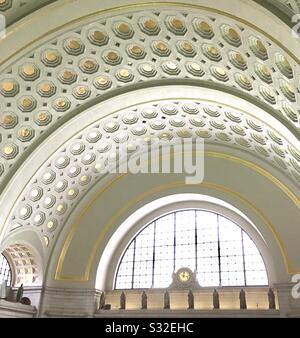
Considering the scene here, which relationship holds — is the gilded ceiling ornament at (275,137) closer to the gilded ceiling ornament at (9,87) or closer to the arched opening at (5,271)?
the gilded ceiling ornament at (9,87)

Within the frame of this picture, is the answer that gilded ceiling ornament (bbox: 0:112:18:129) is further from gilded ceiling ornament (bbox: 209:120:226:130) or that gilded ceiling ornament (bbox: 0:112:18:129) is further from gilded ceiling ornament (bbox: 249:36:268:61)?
gilded ceiling ornament (bbox: 249:36:268:61)

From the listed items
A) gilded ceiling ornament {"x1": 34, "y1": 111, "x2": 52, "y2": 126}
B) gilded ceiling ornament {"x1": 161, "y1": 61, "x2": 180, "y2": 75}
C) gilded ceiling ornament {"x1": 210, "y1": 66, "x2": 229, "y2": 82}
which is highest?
gilded ceiling ornament {"x1": 161, "y1": 61, "x2": 180, "y2": 75}

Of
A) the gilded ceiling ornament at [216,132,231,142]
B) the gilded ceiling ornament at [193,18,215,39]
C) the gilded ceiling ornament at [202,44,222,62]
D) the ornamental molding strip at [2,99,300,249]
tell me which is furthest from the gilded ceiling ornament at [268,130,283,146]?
the gilded ceiling ornament at [193,18,215,39]

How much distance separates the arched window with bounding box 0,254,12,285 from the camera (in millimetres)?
18984

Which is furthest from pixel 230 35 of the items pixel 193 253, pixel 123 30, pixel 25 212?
pixel 193 253

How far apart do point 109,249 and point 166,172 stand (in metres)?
4.79

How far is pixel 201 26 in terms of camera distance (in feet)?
37.0

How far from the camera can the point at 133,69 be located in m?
13.8

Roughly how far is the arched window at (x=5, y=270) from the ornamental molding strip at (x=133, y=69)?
19.0 feet

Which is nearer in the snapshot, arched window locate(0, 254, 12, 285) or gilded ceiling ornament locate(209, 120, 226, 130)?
gilded ceiling ornament locate(209, 120, 226, 130)

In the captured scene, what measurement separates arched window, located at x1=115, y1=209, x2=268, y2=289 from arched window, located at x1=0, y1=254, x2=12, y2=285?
525 cm

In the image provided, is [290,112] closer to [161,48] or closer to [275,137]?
[275,137]

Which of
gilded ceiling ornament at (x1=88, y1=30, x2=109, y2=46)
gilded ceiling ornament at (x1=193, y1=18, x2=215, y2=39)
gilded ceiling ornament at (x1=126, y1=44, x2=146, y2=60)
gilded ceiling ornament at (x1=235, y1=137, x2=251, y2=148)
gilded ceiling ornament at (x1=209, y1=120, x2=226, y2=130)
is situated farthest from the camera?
gilded ceiling ornament at (x1=235, y1=137, x2=251, y2=148)
